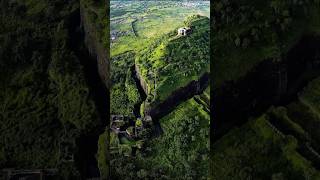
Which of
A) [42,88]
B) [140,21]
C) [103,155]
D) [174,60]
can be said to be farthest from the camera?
[42,88]

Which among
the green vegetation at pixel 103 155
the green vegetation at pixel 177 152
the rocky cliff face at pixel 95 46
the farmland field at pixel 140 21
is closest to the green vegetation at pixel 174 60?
the farmland field at pixel 140 21

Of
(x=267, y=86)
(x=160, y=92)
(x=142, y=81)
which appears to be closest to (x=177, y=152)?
(x=160, y=92)

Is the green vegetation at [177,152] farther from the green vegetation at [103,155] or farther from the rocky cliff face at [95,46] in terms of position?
the rocky cliff face at [95,46]

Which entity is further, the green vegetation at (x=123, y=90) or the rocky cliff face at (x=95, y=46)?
the rocky cliff face at (x=95, y=46)

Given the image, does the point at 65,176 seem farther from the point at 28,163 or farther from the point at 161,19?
the point at 161,19

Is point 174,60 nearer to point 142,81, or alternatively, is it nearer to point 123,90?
point 142,81

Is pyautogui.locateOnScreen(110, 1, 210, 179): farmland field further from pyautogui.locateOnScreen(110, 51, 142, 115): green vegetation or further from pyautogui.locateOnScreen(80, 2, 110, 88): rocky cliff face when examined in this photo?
pyautogui.locateOnScreen(80, 2, 110, 88): rocky cliff face

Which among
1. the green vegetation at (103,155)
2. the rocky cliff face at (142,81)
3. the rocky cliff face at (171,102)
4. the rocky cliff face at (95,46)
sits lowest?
the green vegetation at (103,155)

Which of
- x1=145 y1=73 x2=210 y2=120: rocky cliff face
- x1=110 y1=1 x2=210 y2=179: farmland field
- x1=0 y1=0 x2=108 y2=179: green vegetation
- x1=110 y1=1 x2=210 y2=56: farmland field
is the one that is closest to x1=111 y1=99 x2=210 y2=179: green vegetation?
x1=110 y1=1 x2=210 y2=179: farmland field

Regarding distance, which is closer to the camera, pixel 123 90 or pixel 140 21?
pixel 123 90

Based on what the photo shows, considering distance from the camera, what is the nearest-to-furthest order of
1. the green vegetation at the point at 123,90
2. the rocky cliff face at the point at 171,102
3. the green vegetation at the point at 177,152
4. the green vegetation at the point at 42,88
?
the green vegetation at the point at 177,152, the rocky cliff face at the point at 171,102, the green vegetation at the point at 123,90, the green vegetation at the point at 42,88

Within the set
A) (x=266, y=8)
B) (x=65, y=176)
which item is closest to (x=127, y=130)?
(x=65, y=176)
